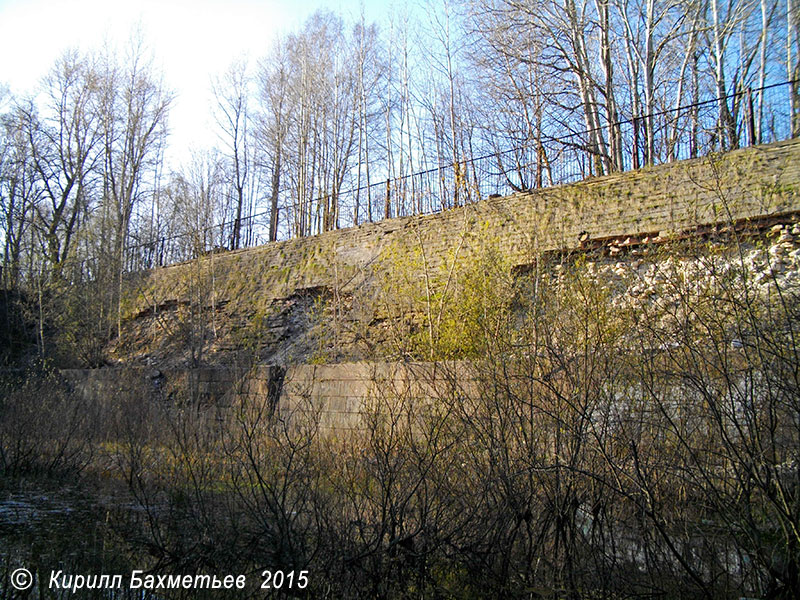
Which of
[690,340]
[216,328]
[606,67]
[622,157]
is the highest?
[606,67]

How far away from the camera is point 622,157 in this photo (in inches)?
515

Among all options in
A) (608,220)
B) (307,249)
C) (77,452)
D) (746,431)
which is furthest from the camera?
(307,249)

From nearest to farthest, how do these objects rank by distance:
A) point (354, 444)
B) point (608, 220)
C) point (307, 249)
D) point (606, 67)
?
point (354, 444), point (608, 220), point (606, 67), point (307, 249)

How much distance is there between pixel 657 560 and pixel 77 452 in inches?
277

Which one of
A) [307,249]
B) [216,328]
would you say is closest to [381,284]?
[307,249]

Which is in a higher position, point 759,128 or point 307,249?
point 759,128

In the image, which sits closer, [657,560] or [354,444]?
[657,560]

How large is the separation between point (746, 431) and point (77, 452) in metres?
7.54

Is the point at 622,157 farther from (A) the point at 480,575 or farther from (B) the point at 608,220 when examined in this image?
(A) the point at 480,575

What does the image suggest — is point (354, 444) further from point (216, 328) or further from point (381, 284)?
point (216, 328)

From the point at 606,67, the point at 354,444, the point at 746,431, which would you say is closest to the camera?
the point at 746,431

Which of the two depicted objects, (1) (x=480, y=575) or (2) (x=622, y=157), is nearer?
(1) (x=480, y=575)

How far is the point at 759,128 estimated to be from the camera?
47.0 feet

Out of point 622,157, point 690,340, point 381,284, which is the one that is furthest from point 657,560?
point 622,157
